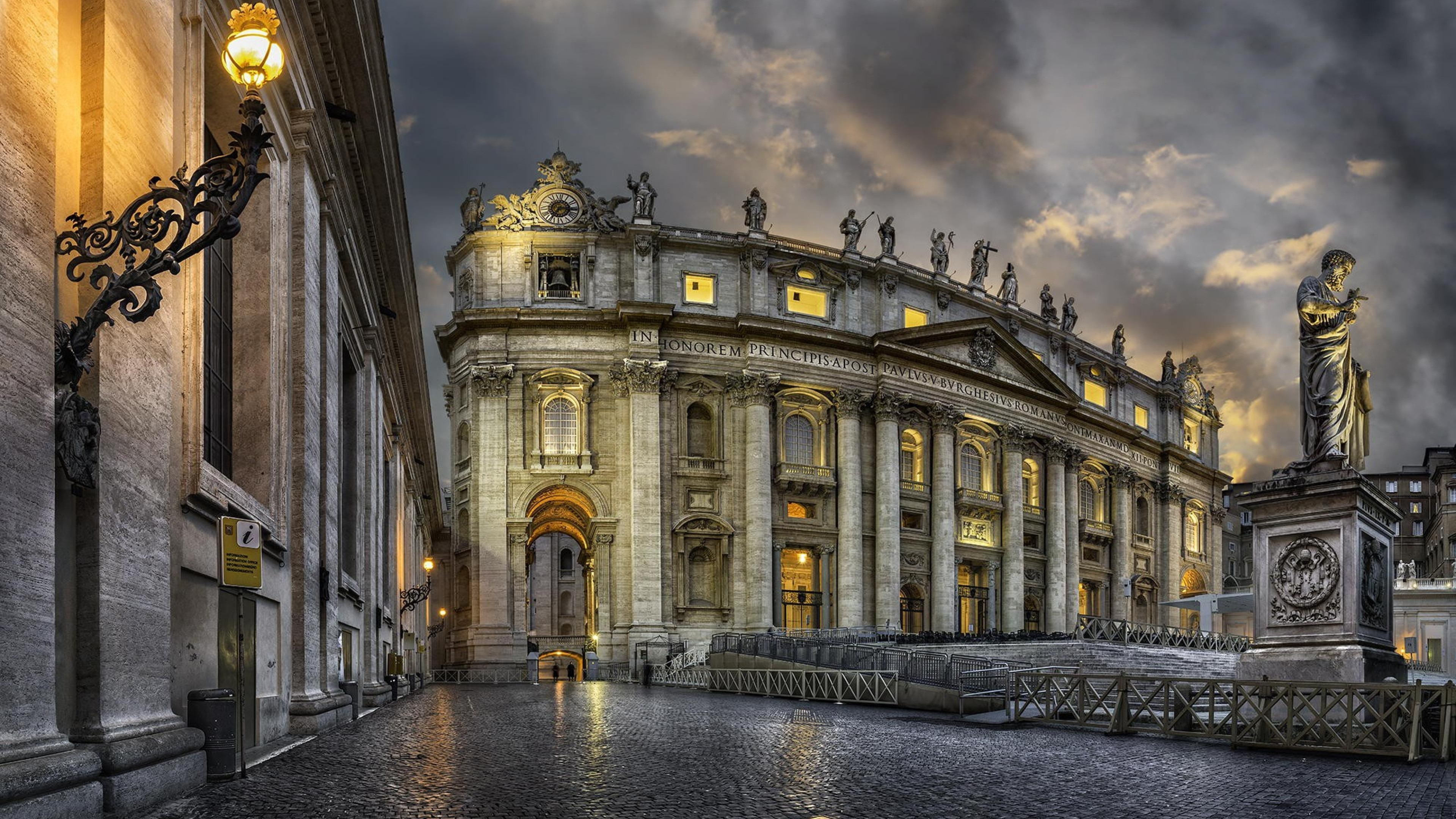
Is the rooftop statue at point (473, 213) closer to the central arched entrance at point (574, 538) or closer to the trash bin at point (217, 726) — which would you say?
the central arched entrance at point (574, 538)

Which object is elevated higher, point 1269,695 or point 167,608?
point 167,608

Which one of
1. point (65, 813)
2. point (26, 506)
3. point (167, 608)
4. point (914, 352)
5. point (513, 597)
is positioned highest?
point (914, 352)

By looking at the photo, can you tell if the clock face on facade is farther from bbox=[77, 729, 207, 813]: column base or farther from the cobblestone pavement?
bbox=[77, 729, 207, 813]: column base

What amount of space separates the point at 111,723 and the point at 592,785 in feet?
14.2

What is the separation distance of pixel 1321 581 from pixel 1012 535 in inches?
2000

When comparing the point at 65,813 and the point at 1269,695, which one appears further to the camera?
the point at 1269,695

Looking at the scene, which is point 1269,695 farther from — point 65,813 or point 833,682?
point 833,682

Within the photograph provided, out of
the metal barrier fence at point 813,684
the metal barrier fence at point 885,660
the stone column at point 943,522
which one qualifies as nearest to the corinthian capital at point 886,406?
the stone column at point 943,522

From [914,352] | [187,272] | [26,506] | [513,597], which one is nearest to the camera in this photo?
[26,506]

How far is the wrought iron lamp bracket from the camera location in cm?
725

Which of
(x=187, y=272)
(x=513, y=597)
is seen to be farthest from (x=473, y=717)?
(x=513, y=597)

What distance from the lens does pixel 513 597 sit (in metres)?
51.9

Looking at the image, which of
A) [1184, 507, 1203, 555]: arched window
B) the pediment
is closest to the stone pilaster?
the pediment

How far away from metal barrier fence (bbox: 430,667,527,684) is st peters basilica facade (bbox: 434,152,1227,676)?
1.61 ft
